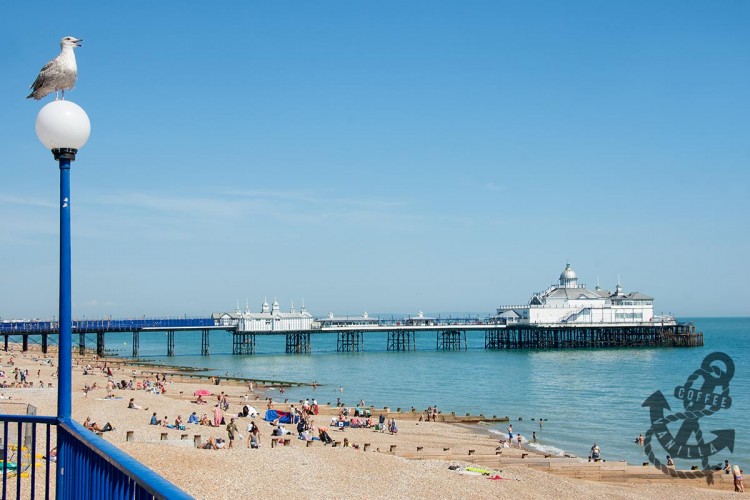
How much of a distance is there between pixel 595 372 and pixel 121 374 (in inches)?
1420

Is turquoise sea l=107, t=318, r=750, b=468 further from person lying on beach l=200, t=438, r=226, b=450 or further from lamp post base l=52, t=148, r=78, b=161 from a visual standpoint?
lamp post base l=52, t=148, r=78, b=161

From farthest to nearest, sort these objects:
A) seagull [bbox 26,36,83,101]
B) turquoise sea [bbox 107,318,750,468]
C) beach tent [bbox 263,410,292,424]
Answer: turquoise sea [bbox 107,318,750,468] → beach tent [bbox 263,410,292,424] → seagull [bbox 26,36,83,101]

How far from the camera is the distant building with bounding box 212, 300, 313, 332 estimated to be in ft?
263

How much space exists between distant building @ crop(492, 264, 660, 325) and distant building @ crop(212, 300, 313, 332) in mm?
23523

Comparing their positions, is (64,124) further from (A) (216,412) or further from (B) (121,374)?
(B) (121,374)

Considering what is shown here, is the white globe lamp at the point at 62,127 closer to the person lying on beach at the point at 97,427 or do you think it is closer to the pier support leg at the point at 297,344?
the person lying on beach at the point at 97,427

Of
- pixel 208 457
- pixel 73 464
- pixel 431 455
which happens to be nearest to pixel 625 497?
pixel 431 455

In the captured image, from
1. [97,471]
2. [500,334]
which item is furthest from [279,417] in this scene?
[500,334]

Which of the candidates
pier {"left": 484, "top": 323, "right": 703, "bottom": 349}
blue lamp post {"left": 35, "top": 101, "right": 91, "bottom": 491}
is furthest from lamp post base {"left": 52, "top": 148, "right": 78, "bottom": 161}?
pier {"left": 484, "top": 323, "right": 703, "bottom": 349}

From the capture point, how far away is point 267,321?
8088cm

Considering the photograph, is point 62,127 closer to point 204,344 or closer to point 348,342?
→ point 204,344

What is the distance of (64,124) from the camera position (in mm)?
5453

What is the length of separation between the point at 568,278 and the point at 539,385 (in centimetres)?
4084
